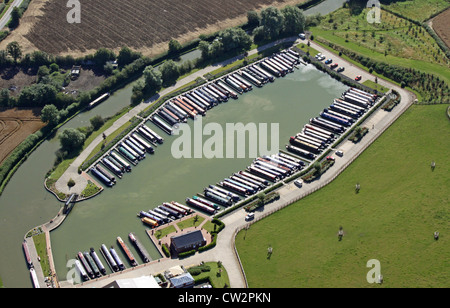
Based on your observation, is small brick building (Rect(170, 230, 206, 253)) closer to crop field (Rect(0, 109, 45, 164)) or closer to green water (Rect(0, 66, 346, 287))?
green water (Rect(0, 66, 346, 287))

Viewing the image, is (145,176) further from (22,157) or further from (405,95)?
(405,95)

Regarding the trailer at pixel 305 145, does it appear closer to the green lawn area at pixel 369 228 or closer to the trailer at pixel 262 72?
the green lawn area at pixel 369 228

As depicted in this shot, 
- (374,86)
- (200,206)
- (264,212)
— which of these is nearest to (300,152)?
(264,212)

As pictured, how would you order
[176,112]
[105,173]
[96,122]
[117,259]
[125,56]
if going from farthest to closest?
[125,56]
[176,112]
[96,122]
[105,173]
[117,259]

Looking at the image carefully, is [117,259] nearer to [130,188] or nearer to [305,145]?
[130,188]

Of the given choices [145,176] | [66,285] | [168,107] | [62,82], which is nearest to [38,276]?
[66,285]
